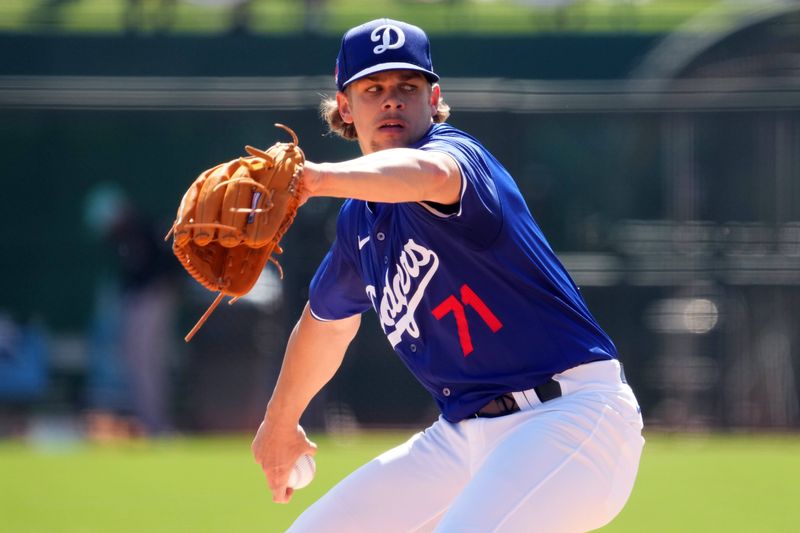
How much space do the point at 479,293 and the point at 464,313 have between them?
0.07 metres

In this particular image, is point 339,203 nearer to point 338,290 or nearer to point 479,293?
point 338,290

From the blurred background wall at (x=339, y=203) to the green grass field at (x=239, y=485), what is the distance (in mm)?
596

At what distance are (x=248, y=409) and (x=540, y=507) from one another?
782cm

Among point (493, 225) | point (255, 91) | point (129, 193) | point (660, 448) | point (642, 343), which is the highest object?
point (255, 91)

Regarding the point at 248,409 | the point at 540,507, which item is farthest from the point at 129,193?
the point at 540,507

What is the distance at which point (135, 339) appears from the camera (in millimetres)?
10070

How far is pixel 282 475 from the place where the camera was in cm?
366

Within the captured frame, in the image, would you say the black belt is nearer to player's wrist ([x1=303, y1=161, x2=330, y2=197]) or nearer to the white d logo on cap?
player's wrist ([x1=303, y1=161, x2=330, y2=197])

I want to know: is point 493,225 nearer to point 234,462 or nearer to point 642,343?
point 234,462

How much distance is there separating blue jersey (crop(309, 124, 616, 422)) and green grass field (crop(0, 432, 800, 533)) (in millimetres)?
3353

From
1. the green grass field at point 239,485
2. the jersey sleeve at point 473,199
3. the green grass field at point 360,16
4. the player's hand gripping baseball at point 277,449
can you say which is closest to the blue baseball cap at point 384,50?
the jersey sleeve at point 473,199

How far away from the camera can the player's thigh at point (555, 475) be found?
2.85 m

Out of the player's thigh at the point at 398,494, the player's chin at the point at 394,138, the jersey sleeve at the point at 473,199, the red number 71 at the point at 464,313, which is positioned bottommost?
the player's thigh at the point at 398,494

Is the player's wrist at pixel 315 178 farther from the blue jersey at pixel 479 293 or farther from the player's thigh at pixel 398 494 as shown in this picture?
the player's thigh at pixel 398 494
